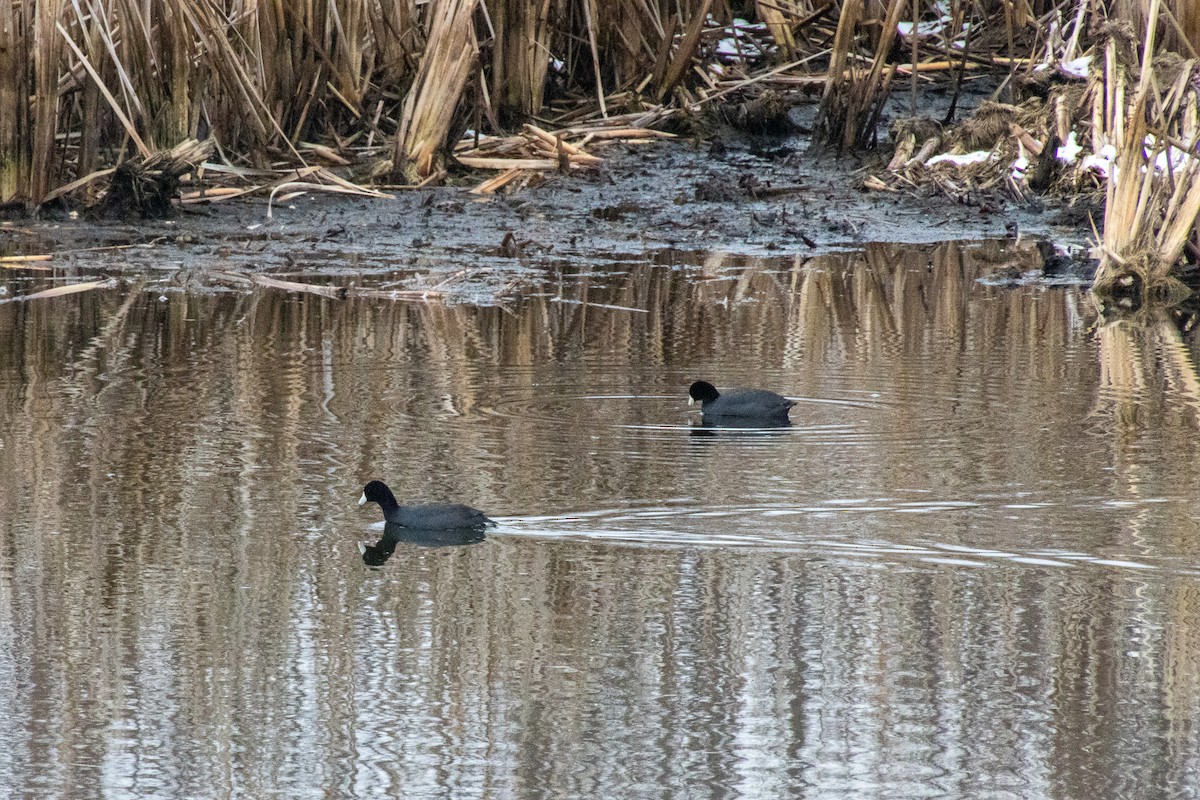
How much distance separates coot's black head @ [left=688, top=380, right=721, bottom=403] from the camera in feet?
25.3

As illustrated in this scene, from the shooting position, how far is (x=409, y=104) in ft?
44.2

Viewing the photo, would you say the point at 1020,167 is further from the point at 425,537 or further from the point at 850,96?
the point at 425,537

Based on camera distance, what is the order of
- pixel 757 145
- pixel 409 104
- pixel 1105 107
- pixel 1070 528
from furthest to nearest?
pixel 757 145 < pixel 409 104 < pixel 1105 107 < pixel 1070 528

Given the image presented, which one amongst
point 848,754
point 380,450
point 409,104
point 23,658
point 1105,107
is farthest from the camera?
point 409,104

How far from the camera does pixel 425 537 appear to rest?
5.88 m

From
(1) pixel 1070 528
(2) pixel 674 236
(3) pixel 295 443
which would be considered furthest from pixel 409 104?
(1) pixel 1070 528

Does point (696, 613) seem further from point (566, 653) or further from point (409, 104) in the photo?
point (409, 104)

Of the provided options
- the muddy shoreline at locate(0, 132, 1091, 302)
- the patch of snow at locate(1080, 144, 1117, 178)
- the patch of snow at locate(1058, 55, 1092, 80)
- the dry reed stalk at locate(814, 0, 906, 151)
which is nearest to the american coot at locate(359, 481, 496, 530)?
the muddy shoreline at locate(0, 132, 1091, 302)

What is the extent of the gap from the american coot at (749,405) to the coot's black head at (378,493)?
5.70ft

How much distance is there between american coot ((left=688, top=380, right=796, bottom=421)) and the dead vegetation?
12.1 feet

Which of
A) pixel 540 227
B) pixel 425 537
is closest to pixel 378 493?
pixel 425 537

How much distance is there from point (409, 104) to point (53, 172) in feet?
8.08

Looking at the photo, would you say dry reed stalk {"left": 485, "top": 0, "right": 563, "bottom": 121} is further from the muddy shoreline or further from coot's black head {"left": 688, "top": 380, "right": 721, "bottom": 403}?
coot's black head {"left": 688, "top": 380, "right": 721, "bottom": 403}

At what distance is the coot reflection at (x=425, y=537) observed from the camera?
5.82m
